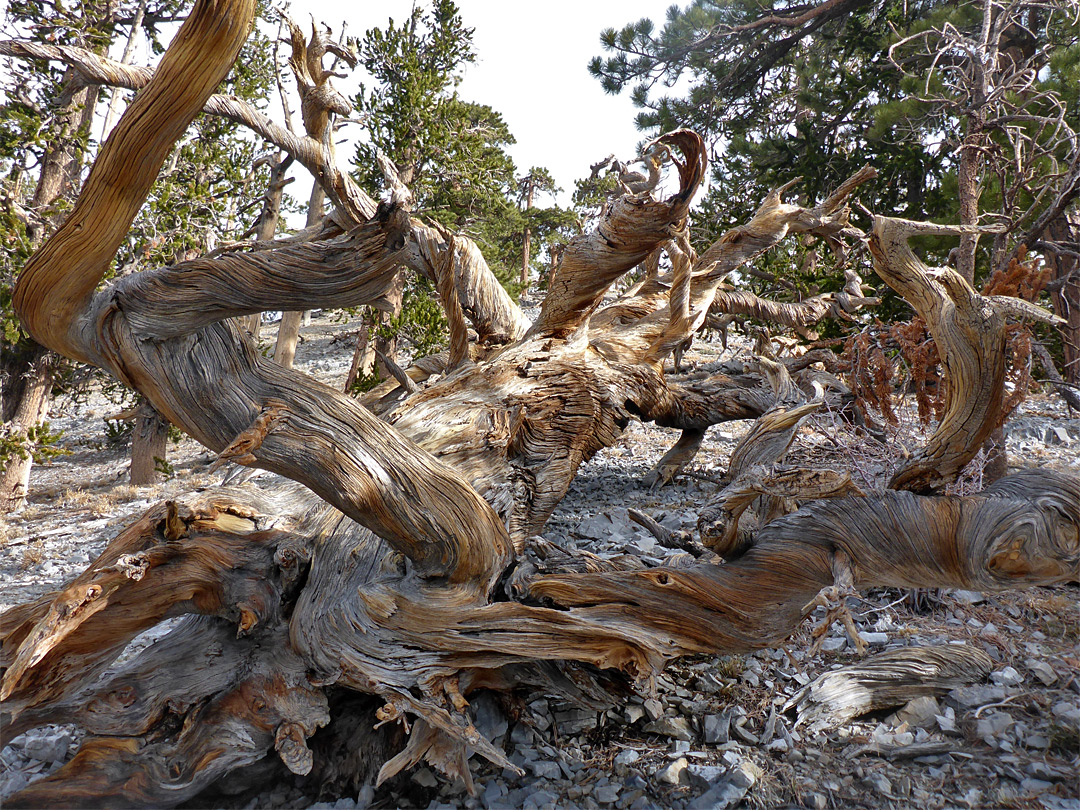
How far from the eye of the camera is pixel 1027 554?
246 cm

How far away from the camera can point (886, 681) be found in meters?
3.22

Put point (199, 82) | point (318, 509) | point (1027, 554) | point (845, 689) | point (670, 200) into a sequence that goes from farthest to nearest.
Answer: point (670, 200) < point (318, 509) < point (845, 689) < point (1027, 554) < point (199, 82)

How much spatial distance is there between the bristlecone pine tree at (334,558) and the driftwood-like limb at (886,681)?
46cm

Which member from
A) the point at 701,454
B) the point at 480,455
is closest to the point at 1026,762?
the point at 480,455

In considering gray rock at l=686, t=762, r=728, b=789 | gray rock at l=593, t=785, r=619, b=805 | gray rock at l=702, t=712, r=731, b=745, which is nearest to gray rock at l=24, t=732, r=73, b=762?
gray rock at l=593, t=785, r=619, b=805

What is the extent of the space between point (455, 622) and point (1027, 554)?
7.49ft

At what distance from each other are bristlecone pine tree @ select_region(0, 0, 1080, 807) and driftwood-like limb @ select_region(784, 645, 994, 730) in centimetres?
46

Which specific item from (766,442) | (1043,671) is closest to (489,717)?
(766,442)

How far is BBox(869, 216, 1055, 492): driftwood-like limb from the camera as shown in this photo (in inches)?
115

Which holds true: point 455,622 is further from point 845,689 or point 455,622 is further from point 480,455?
point 845,689

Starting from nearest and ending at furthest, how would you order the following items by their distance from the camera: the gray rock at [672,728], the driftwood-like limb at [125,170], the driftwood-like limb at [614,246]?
the driftwood-like limb at [125,170] < the gray rock at [672,728] < the driftwood-like limb at [614,246]

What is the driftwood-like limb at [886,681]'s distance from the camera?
3.11 metres

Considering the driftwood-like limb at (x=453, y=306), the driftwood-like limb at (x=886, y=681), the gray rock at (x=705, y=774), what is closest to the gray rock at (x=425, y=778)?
the gray rock at (x=705, y=774)

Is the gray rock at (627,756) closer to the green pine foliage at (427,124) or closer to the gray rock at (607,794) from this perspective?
the gray rock at (607,794)
